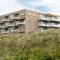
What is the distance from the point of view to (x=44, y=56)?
497 centimetres

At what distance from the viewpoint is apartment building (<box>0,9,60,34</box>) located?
4366 cm

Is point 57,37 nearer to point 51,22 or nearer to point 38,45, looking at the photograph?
point 38,45

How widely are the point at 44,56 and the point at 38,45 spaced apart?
8.18 ft

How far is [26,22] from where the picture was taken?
1708 inches

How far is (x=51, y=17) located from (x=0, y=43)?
41598 mm

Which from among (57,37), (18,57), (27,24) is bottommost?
(18,57)

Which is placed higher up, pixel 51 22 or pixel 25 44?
pixel 51 22

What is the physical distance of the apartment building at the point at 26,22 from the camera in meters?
43.7

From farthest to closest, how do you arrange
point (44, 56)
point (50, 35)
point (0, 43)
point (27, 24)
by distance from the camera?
point (27, 24) → point (0, 43) → point (50, 35) → point (44, 56)

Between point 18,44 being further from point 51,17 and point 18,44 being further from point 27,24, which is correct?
point 51,17

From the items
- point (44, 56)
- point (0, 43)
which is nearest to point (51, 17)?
point (0, 43)

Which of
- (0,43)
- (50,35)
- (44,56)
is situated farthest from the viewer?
(0,43)

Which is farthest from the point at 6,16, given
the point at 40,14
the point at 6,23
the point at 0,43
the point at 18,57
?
the point at 18,57

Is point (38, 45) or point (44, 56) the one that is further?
point (38, 45)
